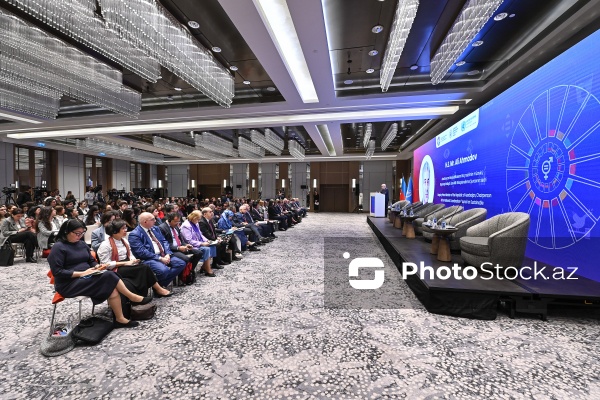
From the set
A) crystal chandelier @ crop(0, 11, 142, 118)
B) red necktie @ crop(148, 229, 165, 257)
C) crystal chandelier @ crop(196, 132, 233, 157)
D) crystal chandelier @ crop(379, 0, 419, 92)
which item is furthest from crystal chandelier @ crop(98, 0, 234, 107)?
crystal chandelier @ crop(196, 132, 233, 157)

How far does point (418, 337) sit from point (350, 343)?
2.24 ft

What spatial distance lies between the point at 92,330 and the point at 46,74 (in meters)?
5.10

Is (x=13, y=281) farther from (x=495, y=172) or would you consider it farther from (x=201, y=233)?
(x=495, y=172)

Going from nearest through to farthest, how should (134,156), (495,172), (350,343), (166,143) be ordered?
(350,343), (495,172), (166,143), (134,156)

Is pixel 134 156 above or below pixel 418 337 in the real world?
above

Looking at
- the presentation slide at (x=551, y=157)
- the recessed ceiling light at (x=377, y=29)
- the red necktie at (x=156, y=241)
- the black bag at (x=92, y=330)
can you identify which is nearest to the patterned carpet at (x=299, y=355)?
the black bag at (x=92, y=330)

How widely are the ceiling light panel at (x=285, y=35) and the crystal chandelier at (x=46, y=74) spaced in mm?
3424

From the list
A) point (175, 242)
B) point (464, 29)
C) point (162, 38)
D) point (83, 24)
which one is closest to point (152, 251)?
point (175, 242)

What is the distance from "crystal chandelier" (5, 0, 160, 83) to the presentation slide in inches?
242

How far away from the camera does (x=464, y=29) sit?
12.3ft

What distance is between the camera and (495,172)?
5398 millimetres

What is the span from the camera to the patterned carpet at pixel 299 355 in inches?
76.9

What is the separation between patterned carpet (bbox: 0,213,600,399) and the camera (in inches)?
76.9

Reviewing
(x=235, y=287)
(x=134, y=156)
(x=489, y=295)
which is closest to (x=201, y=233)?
(x=235, y=287)
